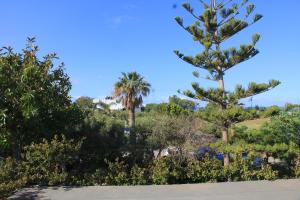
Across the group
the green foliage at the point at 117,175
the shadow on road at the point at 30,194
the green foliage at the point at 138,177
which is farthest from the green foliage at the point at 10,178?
the green foliage at the point at 138,177

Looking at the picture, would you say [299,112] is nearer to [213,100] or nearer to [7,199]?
[213,100]

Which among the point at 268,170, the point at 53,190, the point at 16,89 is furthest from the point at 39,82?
the point at 268,170

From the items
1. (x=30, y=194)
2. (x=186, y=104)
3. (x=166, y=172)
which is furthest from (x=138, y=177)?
(x=186, y=104)

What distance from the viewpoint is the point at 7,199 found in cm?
950

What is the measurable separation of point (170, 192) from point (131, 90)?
25.0 meters

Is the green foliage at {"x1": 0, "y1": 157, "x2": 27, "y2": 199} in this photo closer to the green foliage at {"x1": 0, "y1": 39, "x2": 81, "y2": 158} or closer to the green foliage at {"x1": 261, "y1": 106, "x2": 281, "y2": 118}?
the green foliage at {"x1": 0, "y1": 39, "x2": 81, "y2": 158}

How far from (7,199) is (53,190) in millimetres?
1203

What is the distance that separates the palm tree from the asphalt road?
23.7 meters

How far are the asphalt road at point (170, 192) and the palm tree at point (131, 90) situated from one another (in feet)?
77.8

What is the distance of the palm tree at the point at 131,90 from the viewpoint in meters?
35.2

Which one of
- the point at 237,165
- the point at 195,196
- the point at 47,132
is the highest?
the point at 47,132

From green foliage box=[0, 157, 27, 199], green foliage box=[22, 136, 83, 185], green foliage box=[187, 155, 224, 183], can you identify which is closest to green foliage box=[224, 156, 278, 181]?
green foliage box=[187, 155, 224, 183]

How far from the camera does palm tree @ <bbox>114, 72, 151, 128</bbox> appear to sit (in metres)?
35.2

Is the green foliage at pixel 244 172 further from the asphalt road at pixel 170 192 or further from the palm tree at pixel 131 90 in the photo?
the palm tree at pixel 131 90
